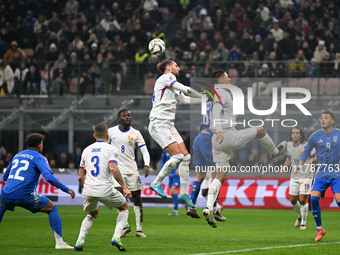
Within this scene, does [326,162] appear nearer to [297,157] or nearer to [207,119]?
[207,119]

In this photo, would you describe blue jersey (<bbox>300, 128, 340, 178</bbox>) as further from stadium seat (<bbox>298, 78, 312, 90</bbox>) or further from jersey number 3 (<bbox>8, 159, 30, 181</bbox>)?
stadium seat (<bbox>298, 78, 312, 90</bbox>)

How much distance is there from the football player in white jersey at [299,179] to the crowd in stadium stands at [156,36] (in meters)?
7.83

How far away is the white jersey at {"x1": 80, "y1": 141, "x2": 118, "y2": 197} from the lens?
11.3m

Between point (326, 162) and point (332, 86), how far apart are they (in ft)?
37.9

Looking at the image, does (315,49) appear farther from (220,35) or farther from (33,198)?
(33,198)

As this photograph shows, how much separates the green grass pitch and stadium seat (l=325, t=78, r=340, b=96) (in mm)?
4816

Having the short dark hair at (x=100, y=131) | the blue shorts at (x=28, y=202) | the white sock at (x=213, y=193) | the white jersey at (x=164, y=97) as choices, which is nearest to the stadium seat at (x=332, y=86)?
the white sock at (x=213, y=193)

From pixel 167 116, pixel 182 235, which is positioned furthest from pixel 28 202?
pixel 182 235

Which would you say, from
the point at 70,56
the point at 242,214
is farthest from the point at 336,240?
the point at 70,56

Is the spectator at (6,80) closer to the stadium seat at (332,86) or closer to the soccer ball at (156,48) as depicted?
the stadium seat at (332,86)

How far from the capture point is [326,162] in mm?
13039

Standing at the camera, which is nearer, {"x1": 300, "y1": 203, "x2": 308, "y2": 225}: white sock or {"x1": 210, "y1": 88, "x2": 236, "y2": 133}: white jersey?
{"x1": 210, "y1": 88, "x2": 236, "y2": 133}: white jersey

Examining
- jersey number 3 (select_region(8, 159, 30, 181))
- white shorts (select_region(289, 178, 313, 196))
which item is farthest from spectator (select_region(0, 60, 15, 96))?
jersey number 3 (select_region(8, 159, 30, 181))

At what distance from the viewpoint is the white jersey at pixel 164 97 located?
41.3 feet
